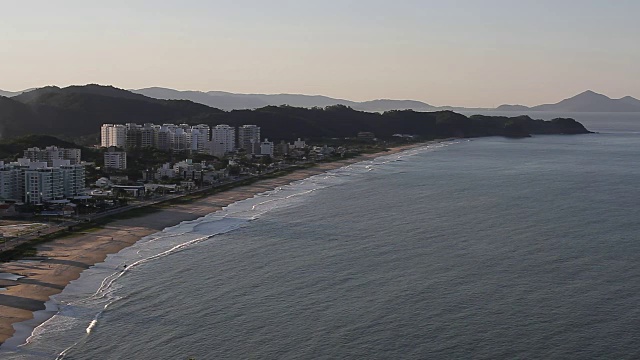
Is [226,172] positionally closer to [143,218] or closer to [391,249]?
[143,218]

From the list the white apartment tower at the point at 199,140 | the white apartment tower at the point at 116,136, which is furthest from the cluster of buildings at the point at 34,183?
the white apartment tower at the point at 199,140

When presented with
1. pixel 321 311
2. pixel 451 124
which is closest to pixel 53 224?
pixel 321 311

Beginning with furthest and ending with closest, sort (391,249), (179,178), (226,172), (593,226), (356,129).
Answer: (356,129), (226,172), (179,178), (593,226), (391,249)

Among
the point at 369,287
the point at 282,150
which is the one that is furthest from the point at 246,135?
the point at 369,287

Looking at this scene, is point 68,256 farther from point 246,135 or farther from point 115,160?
point 246,135

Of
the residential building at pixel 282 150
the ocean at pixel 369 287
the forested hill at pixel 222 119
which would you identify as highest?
the forested hill at pixel 222 119

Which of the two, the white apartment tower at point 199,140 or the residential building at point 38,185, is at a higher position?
the white apartment tower at point 199,140

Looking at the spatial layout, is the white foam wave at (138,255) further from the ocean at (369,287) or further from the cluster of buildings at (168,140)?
the cluster of buildings at (168,140)
